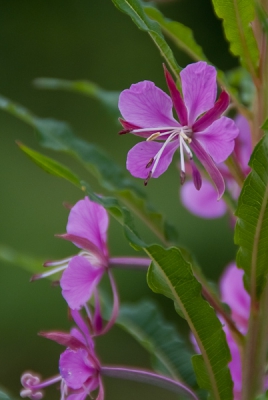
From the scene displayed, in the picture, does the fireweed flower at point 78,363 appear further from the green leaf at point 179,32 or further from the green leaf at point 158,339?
the green leaf at point 179,32

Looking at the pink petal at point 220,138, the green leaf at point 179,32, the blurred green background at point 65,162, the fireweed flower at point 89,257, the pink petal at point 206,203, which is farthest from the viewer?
the blurred green background at point 65,162

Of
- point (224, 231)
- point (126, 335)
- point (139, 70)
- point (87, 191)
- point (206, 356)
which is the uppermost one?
point (87, 191)

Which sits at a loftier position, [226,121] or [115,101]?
[226,121]

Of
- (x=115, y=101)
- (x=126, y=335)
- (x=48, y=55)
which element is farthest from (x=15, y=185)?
(x=115, y=101)

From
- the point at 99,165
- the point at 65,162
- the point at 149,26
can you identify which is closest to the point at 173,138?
the point at 149,26

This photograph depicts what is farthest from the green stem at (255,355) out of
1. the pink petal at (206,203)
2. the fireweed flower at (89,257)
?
the pink petal at (206,203)

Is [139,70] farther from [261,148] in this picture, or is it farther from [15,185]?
[261,148]

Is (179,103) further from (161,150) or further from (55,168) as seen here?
(55,168)

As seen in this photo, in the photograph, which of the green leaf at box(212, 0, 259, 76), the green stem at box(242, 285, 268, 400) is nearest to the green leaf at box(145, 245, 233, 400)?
the green stem at box(242, 285, 268, 400)
